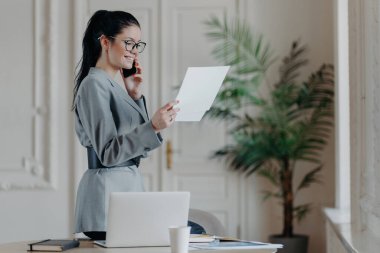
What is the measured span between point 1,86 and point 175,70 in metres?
1.50

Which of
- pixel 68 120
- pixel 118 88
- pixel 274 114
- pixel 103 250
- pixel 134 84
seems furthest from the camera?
pixel 68 120

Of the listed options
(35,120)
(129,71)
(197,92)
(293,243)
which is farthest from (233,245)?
(35,120)

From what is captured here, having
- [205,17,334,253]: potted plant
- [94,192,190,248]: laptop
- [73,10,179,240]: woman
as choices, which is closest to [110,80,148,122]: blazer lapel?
[73,10,179,240]: woman

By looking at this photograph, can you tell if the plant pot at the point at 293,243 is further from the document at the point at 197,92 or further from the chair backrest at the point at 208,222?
the document at the point at 197,92

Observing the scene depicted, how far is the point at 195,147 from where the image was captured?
22.1 ft

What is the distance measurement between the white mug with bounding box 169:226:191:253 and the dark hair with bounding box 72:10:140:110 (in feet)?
2.65

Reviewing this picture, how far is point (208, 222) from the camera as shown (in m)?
3.86

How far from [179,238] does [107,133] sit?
23.0 inches

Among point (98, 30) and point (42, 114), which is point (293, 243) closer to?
point (42, 114)

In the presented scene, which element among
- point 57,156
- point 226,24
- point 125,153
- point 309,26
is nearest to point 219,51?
point 226,24

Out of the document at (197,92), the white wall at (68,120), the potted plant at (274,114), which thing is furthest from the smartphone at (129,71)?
the white wall at (68,120)

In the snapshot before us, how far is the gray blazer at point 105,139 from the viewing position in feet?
9.67

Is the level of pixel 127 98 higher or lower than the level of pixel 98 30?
lower

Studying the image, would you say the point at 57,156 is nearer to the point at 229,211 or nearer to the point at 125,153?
the point at 229,211
